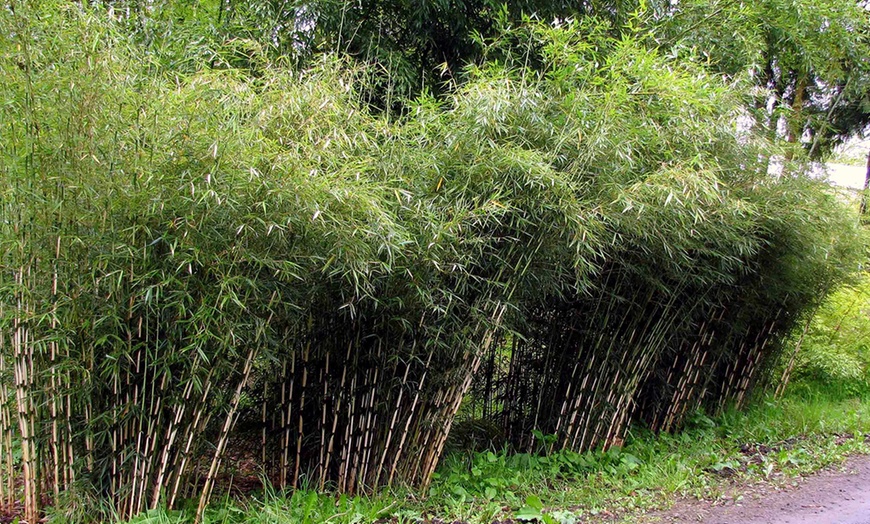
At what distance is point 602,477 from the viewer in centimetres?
335

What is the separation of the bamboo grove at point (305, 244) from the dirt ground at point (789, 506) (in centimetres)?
96

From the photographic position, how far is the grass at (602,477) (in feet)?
8.26

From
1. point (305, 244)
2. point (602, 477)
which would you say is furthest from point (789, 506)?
point (305, 244)

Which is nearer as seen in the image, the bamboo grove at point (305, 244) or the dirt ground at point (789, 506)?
the bamboo grove at point (305, 244)

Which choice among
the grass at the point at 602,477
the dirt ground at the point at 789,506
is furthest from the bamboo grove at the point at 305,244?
the dirt ground at the point at 789,506

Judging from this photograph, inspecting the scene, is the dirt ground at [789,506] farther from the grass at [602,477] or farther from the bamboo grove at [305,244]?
the bamboo grove at [305,244]

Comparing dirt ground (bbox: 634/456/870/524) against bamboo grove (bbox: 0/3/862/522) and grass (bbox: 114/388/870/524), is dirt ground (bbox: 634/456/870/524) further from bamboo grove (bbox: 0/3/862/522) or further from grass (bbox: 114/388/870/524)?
bamboo grove (bbox: 0/3/862/522)

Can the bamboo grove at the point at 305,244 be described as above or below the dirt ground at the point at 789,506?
above

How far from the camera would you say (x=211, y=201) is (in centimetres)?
185

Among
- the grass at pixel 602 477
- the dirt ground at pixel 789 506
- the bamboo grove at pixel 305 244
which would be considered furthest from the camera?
the dirt ground at pixel 789 506

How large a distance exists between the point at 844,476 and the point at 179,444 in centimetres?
375

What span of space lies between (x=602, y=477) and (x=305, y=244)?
2.34m

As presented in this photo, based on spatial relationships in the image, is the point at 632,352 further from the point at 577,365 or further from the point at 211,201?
the point at 211,201

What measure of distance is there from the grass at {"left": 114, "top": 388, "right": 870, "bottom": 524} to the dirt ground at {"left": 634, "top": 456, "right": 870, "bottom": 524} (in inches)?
3.8
